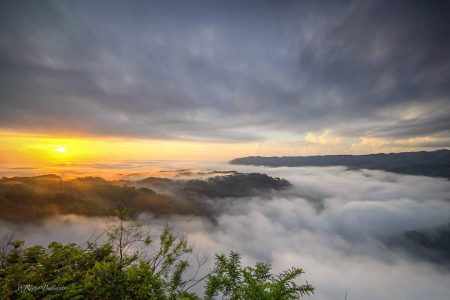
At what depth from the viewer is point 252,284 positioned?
7.71 metres

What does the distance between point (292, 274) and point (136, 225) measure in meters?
10.3

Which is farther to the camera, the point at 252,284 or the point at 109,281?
the point at 109,281

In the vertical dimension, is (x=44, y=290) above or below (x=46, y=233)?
above

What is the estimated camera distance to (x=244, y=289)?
8.16 metres

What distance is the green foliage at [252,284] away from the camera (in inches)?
298

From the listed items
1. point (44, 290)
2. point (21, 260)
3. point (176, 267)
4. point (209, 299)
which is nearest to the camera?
point (44, 290)

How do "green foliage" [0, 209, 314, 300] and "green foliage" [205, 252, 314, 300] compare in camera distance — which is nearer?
"green foliage" [205, 252, 314, 300]

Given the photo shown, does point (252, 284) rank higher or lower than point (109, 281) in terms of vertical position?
higher

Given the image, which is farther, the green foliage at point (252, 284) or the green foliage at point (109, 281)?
the green foliage at point (109, 281)

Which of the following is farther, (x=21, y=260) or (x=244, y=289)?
(x=21, y=260)

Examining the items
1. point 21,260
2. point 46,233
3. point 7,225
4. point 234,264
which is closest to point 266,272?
point 234,264

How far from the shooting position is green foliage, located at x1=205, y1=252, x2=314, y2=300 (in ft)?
24.8

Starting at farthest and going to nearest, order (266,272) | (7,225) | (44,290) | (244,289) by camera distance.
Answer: (7,225) → (266,272) → (44,290) → (244,289)

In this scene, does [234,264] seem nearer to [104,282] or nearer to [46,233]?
[104,282]
